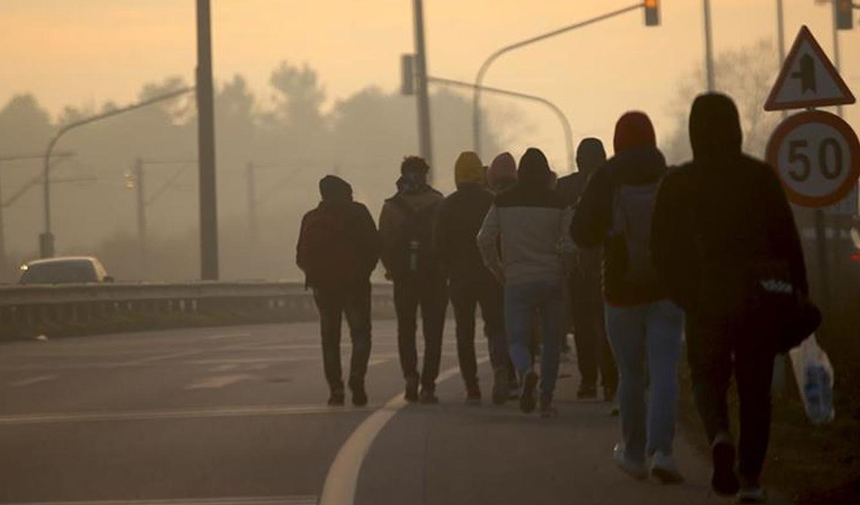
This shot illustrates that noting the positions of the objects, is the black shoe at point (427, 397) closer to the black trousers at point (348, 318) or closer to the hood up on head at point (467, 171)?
the black trousers at point (348, 318)

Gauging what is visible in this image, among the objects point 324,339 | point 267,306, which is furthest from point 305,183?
point 324,339

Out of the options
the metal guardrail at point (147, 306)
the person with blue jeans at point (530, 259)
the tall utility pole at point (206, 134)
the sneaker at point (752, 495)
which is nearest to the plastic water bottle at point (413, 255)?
the person with blue jeans at point (530, 259)

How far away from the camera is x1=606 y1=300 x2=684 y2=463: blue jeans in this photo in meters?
12.7

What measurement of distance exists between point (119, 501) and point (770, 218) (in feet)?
11.6

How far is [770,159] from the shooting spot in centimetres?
1695

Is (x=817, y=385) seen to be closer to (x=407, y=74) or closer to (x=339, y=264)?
(x=339, y=264)

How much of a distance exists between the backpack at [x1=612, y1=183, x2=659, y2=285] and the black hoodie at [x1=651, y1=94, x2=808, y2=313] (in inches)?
35.7

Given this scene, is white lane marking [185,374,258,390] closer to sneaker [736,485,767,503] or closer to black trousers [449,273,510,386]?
black trousers [449,273,510,386]

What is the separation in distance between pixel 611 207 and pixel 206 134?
35323mm

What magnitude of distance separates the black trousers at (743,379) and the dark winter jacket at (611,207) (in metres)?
1.18

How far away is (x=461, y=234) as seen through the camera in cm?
1914

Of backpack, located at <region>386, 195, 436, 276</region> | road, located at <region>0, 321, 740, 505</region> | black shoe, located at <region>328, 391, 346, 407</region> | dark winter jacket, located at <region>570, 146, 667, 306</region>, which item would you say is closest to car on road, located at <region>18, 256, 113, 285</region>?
road, located at <region>0, 321, 740, 505</region>

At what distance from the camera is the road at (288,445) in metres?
12.7

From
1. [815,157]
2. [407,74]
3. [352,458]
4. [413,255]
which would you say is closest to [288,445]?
[352,458]
